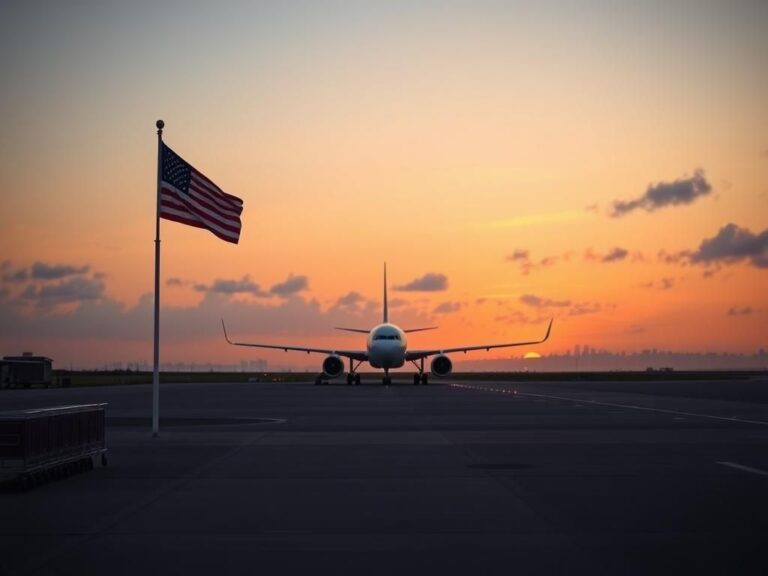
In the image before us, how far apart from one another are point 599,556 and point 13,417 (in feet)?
27.3

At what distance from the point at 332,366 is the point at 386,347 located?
6.16 m

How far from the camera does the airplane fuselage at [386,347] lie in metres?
70.1

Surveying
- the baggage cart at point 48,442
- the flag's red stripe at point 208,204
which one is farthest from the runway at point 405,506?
the flag's red stripe at point 208,204

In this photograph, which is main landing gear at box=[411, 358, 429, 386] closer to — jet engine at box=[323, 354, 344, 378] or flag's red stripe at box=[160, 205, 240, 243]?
jet engine at box=[323, 354, 344, 378]

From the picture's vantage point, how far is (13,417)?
44.6ft

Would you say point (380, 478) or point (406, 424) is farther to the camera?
point (406, 424)

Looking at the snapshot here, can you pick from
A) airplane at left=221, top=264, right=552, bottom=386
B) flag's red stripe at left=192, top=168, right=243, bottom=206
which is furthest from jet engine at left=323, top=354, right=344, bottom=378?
flag's red stripe at left=192, top=168, right=243, bottom=206

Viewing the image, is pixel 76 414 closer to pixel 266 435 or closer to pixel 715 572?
pixel 266 435

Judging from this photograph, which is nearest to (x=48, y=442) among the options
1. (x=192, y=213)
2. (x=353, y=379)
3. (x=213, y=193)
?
(x=192, y=213)

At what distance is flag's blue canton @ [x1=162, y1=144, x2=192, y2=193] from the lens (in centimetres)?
2528

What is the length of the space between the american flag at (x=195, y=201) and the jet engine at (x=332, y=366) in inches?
1838

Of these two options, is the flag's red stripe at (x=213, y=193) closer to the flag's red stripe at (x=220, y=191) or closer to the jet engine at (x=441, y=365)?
the flag's red stripe at (x=220, y=191)

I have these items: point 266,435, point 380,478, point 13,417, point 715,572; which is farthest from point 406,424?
point 715,572

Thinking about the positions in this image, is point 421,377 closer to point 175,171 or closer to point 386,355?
point 386,355
